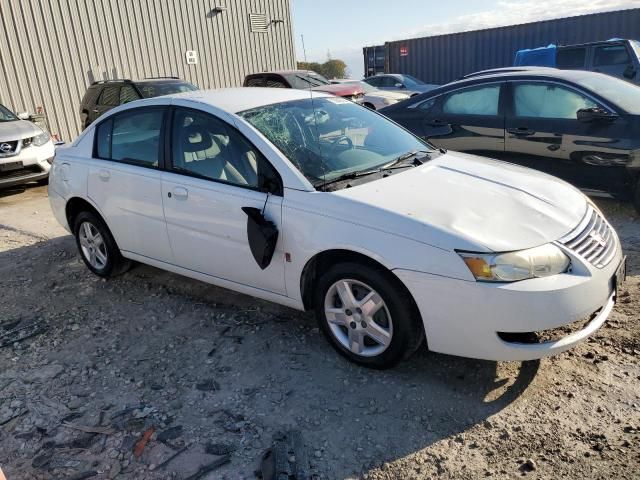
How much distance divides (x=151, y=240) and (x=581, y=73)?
4.83 m

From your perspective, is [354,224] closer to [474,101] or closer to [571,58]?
[474,101]

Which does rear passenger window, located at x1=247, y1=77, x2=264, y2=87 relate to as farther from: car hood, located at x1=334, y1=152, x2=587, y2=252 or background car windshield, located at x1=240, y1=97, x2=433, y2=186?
car hood, located at x1=334, y1=152, x2=587, y2=252

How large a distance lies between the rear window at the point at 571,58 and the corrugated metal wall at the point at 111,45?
9.52m

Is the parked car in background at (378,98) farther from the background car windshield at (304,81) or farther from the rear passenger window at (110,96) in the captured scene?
the rear passenger window at (110,96)

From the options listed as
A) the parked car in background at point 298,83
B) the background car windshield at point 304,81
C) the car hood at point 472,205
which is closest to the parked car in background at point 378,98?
the parked car in background at point 298,83

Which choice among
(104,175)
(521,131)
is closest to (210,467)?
(104,175)

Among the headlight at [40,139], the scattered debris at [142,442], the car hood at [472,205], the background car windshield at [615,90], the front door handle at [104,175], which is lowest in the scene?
the scattered debris at [142,442]

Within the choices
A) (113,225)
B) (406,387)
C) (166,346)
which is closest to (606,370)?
(406,387)

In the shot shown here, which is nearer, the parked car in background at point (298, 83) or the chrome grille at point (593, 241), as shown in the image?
the chrome grille at point (593, 241)

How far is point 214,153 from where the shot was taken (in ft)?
12.1

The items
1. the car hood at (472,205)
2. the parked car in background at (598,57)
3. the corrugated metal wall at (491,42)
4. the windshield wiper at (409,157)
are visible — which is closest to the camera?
the car hood at (472,205)

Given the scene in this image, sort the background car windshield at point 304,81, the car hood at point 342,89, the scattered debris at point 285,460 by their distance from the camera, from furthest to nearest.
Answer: the background car windshield at point 304,81 → the car hood at point 342,89 → the scattered debris at point 285,460

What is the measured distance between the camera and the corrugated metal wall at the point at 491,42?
56.8ft

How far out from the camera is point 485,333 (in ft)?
8.97
